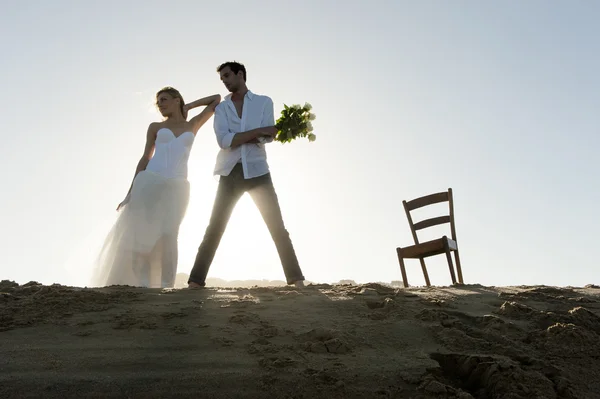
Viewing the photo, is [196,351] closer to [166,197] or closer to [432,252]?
[166,197]

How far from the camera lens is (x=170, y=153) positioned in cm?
534

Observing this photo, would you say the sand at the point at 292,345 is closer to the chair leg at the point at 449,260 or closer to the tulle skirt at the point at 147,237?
the tulle skirt at the point at 147,237

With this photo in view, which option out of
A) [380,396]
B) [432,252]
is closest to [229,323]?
[380,396]

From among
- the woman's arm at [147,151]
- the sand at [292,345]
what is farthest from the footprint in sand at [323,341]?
the woman's arm at [147,151]

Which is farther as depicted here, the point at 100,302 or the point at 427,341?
the point at 100,302

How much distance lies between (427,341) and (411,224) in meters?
4.28

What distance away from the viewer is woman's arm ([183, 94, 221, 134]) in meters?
5.54

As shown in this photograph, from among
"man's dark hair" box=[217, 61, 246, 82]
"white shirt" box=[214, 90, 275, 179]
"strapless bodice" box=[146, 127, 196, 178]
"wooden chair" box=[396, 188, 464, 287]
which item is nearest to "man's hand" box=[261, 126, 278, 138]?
"white shirt" box=[214, 90, 275, 179]

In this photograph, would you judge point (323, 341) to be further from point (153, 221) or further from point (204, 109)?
point (204, 109)

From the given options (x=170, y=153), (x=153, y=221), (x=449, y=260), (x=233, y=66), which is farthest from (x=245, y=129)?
(x=449, y=260)

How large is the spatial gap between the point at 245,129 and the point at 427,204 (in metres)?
3.35

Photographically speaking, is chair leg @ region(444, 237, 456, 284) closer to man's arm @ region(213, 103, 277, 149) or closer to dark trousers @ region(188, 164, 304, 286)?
dark trousers @ region(188, 164, 304, 286)

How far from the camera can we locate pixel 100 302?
316 centimetres

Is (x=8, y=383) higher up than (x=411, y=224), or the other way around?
(x=411, y=224)
